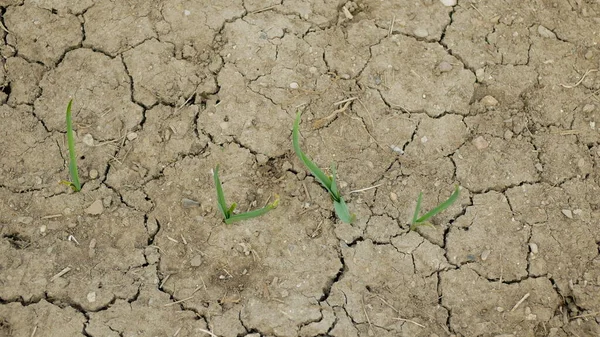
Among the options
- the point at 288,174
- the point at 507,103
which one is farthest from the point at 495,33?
the point at 288,174

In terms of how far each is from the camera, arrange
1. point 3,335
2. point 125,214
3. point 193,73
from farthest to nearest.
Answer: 1. point 193,73
2. point 125,214
3. point 3,335

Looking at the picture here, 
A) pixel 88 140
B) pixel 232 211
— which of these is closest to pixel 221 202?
pixel 232 211

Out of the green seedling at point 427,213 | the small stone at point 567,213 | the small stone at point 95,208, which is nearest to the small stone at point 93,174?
the small stone at point 95,208

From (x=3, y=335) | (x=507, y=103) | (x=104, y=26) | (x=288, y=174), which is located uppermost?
(x=104, y=26)

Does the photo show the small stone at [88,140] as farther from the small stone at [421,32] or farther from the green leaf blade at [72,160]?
the small stone at [421,32]

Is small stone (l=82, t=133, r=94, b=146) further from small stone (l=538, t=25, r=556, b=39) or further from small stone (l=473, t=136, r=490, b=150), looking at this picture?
small stone (l=538, t=25, r=556, b=39)

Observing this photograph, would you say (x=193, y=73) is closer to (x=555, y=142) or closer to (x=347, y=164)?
(x=347, y=164)
